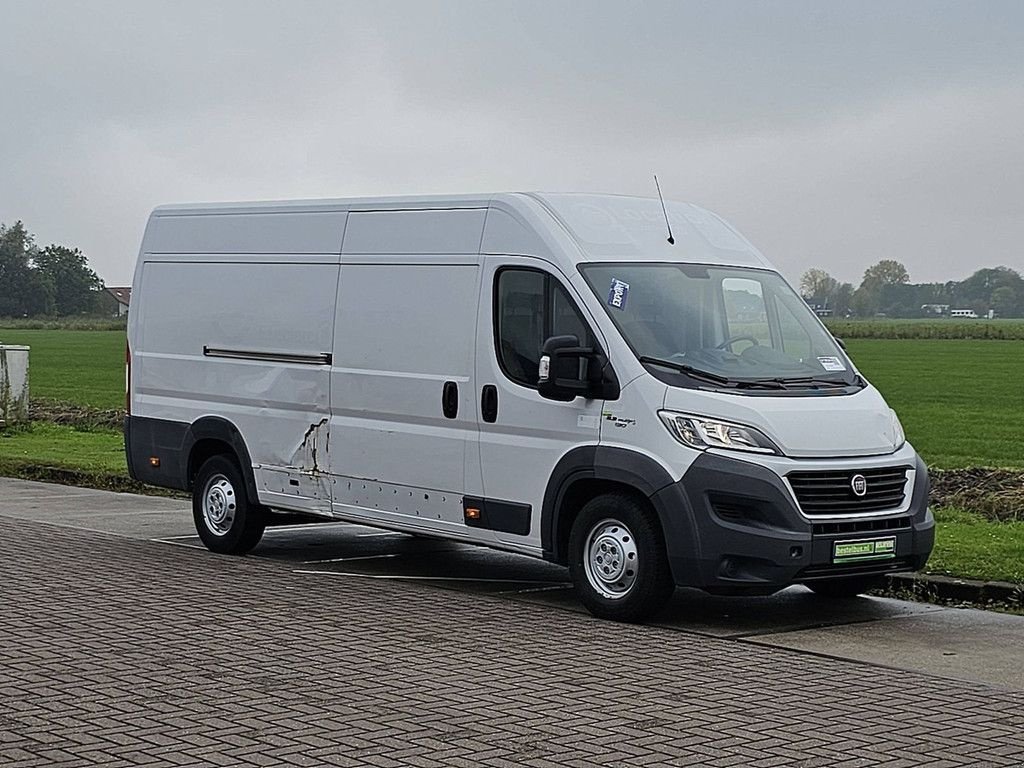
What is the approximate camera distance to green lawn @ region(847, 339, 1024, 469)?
936 inches

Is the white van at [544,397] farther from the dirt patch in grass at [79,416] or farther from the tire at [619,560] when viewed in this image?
the dirt patch in grass at [79,416]

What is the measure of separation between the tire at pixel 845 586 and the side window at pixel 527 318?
7.48 feet

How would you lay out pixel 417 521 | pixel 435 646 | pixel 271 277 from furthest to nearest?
pixel 271 277 → pixel 417 521 → pixel 435 646

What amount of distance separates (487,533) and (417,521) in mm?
706

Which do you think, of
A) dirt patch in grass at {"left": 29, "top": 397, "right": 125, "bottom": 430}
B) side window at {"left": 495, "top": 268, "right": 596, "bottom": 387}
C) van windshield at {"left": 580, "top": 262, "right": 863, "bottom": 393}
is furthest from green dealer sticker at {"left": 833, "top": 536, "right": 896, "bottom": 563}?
dirt patch in grass at {"left": 29, "top": 397, "right": 125, "bottom": 430}

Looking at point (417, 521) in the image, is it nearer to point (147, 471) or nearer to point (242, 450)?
point (242, 450)

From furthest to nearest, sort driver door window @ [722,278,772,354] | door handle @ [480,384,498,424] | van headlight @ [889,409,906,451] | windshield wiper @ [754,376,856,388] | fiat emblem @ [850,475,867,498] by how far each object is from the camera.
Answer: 1. door handle @ [480,384,498,424]
2. driver door window @ [722,278,772,354]
3. van headlight @ [889,409,906,451]
4. windshield wiper @ [754,376,856,388]
5. fiat emblem @ [850,475,867,498]

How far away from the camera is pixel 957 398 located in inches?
1586

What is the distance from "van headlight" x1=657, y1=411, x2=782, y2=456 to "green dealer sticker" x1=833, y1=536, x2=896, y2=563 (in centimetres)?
69

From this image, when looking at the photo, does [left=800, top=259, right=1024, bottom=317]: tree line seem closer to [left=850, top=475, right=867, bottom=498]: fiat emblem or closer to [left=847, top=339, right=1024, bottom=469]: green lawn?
[left=847, top=339, right=1024, bottom=469]: green lawn

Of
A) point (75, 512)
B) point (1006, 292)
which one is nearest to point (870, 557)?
point (75, 512)

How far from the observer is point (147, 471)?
13.7 meters

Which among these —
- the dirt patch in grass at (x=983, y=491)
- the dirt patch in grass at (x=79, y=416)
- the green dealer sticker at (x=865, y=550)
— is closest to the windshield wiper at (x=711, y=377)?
the green dealer sticker at (x=865, y=550)

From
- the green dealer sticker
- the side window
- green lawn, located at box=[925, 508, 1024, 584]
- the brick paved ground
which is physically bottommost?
the brick paved ground
